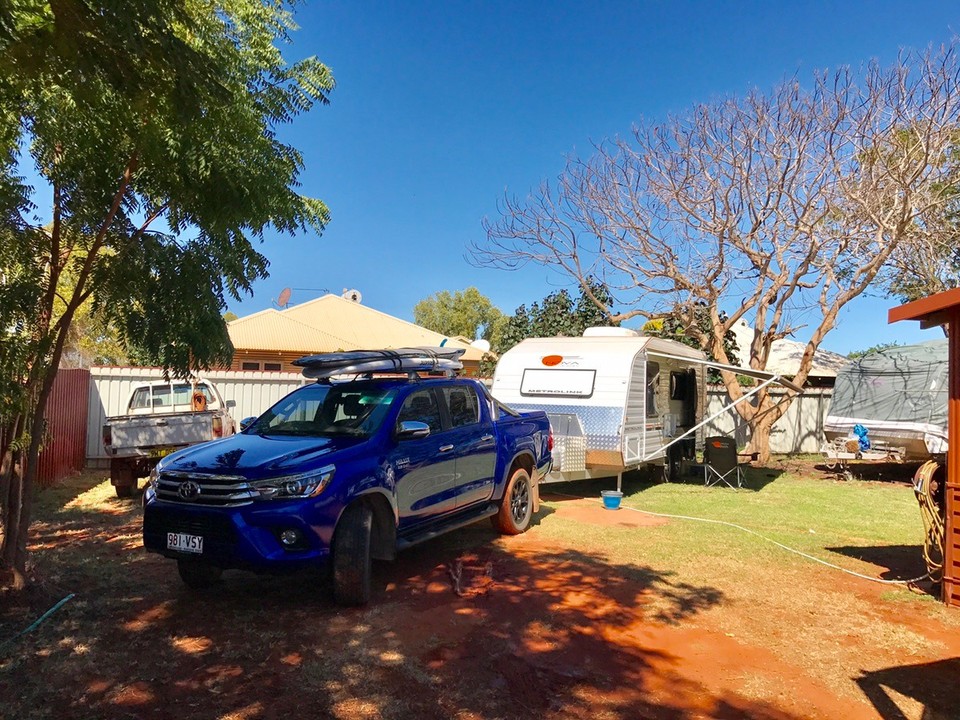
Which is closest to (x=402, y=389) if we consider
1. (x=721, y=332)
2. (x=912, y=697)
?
(x=912, y=697)

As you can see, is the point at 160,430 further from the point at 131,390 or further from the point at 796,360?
the point at 796,360

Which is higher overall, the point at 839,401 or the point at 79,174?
the point at 79,174

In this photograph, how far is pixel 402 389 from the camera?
6.56m

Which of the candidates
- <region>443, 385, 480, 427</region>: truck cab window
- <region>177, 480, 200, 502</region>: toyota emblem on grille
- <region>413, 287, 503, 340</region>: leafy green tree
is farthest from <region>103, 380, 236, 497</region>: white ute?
<region>413, 287, 503, 340</region>: leafy green tree

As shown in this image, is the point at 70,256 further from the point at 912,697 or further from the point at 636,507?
the point at 636,507

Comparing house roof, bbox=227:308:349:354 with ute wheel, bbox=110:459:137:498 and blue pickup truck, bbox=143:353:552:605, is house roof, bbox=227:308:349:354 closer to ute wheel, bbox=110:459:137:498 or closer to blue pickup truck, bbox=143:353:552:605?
ute wheel, bbox=110:459:137:498

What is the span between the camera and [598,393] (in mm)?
10922

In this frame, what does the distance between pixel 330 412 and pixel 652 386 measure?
24.5 feet

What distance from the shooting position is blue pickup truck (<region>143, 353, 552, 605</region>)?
504 cm

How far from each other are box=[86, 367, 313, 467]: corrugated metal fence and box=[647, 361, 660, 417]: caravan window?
6.84m

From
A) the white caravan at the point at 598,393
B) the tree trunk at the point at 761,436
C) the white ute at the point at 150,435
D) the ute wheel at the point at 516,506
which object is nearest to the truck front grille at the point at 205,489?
the ute wheel at the point at 516,506

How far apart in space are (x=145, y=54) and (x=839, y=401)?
52.4 ft

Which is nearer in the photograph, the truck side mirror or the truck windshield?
the truck side mirror

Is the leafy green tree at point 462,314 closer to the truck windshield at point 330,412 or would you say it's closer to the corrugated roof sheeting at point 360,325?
the corrugated roof sheeting at point 360,325
